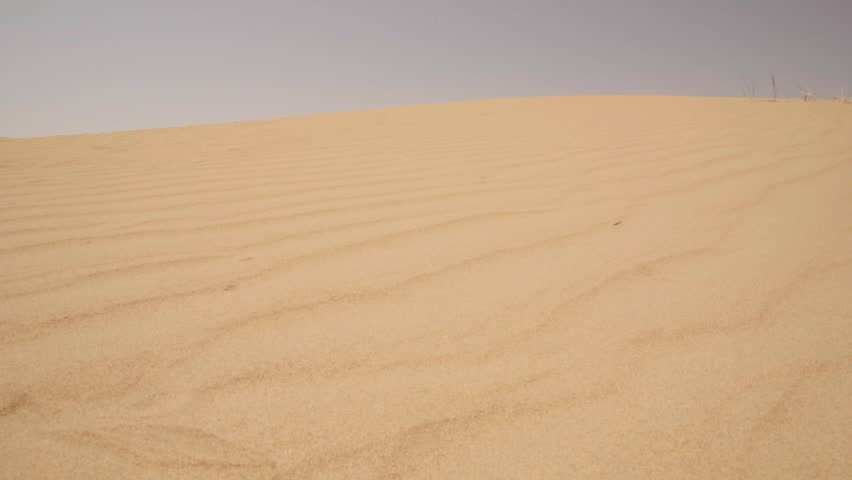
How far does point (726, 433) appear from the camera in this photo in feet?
2.38

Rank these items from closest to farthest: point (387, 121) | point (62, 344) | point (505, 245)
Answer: point (62, 344) < point (505, 245) < point (387, 121)

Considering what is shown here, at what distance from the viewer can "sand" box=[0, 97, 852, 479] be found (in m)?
0.71

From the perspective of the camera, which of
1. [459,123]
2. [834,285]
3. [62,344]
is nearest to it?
[62,344]

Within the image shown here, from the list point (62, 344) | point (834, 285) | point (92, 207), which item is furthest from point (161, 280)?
point (834, 285)

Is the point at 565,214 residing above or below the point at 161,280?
below

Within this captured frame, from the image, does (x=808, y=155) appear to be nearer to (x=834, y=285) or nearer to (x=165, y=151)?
(x=834, y=285)

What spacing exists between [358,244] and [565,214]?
2.74ft

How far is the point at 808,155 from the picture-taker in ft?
9.02

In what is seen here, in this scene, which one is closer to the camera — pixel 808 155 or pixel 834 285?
pixel 834 285

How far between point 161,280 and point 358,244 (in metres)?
0.59

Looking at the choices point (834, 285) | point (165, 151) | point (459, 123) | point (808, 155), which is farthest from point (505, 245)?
point (459, 123)

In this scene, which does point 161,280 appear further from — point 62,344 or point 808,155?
point 808,155

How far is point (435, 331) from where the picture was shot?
103 cm

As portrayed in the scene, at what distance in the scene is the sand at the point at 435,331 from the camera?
713mm
